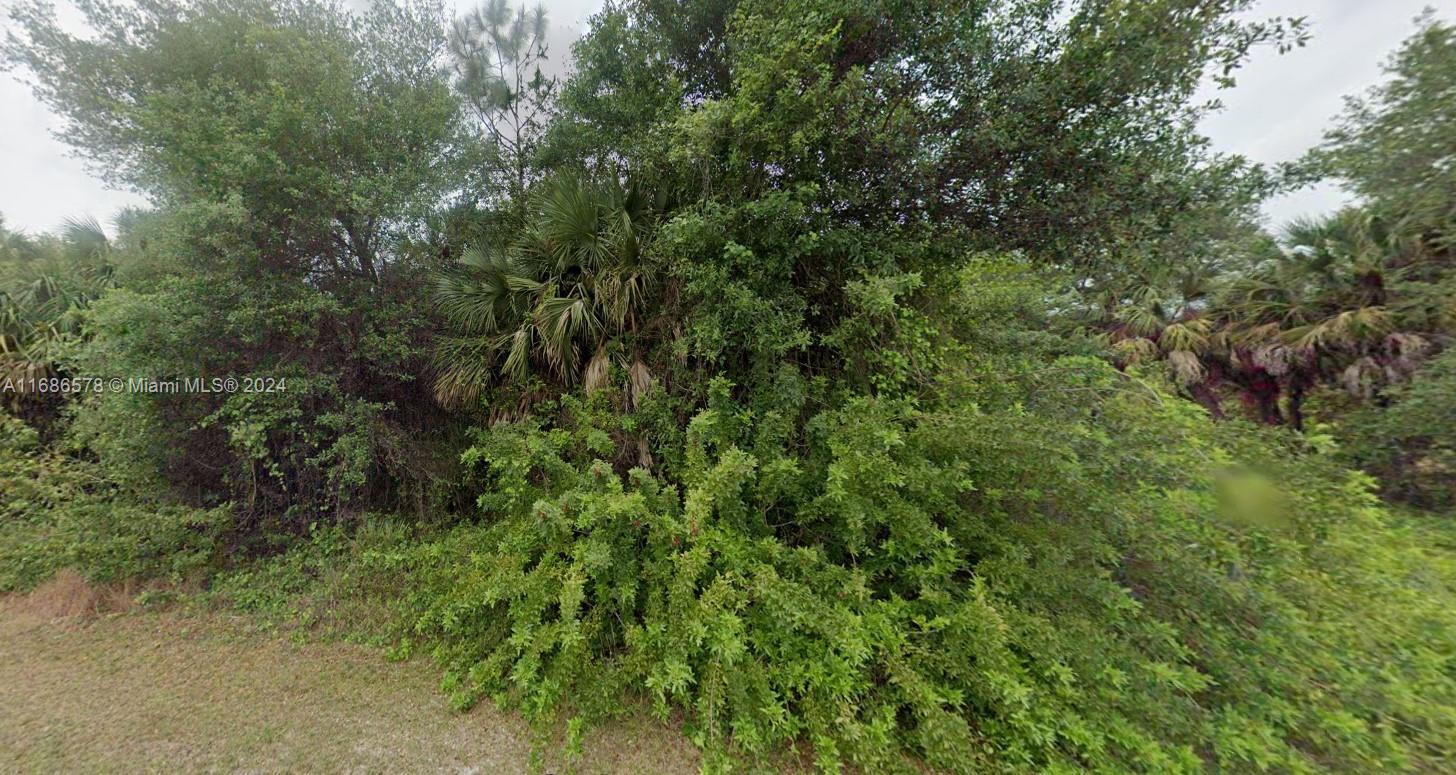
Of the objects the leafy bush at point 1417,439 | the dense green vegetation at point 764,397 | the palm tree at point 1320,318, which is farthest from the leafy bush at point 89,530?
the palm tree at point 1320,318

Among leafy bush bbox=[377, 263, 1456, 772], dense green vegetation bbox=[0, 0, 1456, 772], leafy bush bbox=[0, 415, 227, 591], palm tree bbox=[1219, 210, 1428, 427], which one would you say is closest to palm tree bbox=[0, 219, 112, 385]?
dense green vegetation bbox=[0, 0, 1456, 772]

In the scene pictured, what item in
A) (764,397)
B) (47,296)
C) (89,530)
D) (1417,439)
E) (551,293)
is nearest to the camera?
(764,397)

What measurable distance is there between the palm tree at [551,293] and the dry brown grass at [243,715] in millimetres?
2901

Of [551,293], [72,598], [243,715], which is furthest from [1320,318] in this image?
[72,598]

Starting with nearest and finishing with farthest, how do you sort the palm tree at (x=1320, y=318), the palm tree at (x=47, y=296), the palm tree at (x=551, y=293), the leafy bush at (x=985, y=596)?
the leafy bush at (x=985, y=596), the palm tree at (x=551, y=293), the palm tree at (x=47, y=296), the palm tree at (x=1320, y=318)

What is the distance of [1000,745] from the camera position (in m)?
2.65

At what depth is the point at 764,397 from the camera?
409 cm

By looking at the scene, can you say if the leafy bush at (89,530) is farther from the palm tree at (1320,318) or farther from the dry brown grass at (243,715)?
the palm tree at (1320,318)

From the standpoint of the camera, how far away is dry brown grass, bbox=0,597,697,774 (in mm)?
2807

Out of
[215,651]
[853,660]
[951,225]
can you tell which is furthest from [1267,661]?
[215,651]

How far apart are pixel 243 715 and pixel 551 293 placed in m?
4.20

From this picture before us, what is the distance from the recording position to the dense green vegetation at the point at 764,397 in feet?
9.36

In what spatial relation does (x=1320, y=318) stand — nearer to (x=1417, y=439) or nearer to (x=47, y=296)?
(x=1417, y=439)

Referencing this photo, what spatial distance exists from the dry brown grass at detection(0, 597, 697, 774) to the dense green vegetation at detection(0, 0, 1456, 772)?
0.96 ft
